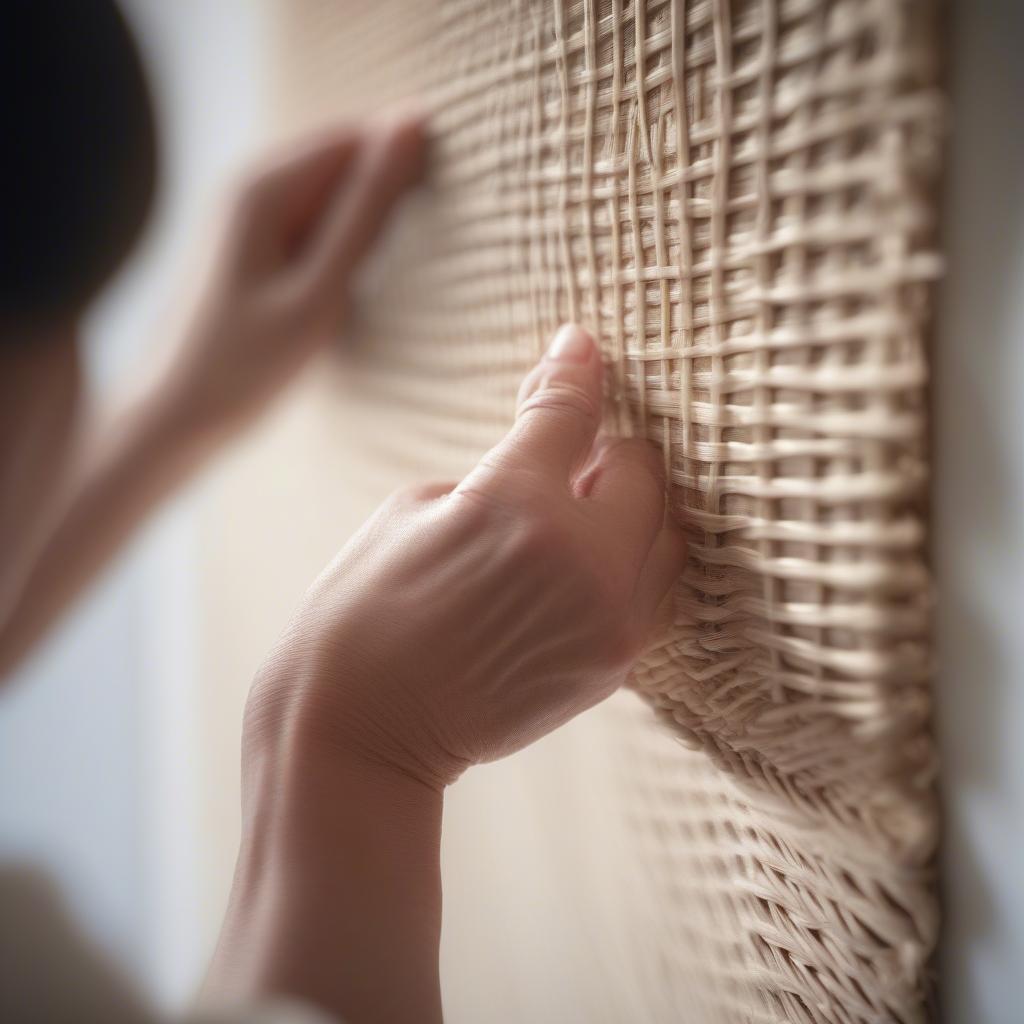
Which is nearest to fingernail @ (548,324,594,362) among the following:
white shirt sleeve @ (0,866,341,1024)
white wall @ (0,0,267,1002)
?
white shirt sleeve @ (0,866,341,1024)

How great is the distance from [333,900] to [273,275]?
0.41 meters

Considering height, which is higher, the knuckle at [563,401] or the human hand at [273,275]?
the human hand at [273,275]

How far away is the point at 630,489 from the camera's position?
0.29 meters

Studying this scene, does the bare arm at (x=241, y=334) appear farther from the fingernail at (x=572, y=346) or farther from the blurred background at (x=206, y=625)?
the fingernail at (x=572, y=346)

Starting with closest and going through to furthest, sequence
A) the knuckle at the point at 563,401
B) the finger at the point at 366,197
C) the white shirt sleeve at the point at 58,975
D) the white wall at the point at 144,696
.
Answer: the white shirt sleeve at the point at 58,975, the knuckle at the point at 563,401, the finger at the point at 366,197, the white wall at the point at 144,696

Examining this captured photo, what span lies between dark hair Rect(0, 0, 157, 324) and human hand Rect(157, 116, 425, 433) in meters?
0.12

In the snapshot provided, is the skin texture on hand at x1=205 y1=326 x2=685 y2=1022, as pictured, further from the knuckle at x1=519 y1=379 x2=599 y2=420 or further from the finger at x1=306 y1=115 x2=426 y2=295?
the finger at x1=306 y1=115 x2=426 y2=295

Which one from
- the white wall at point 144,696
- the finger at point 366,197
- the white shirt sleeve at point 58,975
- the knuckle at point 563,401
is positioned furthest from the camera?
the white wall at point 144,696

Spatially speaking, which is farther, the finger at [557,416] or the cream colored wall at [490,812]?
the cream colored wall at [490,812]

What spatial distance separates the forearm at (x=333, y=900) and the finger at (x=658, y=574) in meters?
0.10

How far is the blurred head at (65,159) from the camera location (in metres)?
0.36

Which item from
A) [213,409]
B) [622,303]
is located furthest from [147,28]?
[622,303]

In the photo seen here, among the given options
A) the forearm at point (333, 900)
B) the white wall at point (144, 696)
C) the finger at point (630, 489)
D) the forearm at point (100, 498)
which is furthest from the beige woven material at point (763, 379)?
the white wall at point (144, 696)

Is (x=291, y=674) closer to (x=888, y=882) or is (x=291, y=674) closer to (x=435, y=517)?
(x=435, y=517)
